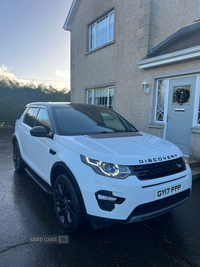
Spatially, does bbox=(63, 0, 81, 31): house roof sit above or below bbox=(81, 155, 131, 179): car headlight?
above

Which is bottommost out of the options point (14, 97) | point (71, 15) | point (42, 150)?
point (42, 150)

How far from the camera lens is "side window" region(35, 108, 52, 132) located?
11.0 ft

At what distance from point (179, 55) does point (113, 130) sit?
3.51m

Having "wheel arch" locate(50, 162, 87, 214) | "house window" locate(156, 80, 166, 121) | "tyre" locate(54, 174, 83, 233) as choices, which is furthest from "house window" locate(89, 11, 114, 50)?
"tyre" locate(54, 174, 83, 233)

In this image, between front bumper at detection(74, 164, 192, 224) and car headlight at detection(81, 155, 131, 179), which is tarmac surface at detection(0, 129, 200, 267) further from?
car headlight at detection(81, 155, 131, 179)

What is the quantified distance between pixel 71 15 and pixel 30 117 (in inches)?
384

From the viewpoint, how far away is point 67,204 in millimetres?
2650

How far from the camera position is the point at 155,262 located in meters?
2.20

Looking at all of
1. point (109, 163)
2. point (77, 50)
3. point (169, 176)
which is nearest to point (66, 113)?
point (109, 163)

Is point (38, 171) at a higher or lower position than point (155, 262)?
higher

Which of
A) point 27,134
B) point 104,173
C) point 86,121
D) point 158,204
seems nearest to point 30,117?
point 27,134

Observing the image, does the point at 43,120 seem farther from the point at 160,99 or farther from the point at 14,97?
the point at 14,97

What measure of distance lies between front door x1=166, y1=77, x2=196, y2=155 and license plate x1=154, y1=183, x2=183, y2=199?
360 cm

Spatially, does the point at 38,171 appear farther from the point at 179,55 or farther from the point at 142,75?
the point at 142,75
